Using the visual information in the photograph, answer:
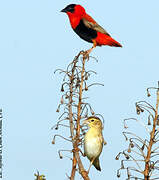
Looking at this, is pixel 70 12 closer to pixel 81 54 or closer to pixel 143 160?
pixel 81 54

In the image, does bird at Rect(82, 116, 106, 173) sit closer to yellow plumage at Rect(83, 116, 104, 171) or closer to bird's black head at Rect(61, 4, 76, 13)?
yellow plumage at Rect(83, 116, 104, 171)

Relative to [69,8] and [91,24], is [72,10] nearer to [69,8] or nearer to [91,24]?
[69,8]

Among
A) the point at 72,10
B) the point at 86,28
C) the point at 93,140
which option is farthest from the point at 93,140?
the point at 72,10

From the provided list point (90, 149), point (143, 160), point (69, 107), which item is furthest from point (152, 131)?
point (90, 149)

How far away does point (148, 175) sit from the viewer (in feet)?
16.7

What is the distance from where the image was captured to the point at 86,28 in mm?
12711

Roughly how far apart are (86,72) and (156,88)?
1.31m

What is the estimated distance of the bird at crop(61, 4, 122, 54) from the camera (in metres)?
12.6

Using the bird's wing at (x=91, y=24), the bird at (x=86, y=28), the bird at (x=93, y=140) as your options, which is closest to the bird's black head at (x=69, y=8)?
the bird at (x=86, y=28)

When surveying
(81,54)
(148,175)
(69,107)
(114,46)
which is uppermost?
(114,46)

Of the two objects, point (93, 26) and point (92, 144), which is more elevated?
point (93, 26)

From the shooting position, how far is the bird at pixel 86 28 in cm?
1262

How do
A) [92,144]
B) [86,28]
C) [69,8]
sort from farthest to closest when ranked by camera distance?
1. [69,8]
2. [86,28]
3. [92,144]

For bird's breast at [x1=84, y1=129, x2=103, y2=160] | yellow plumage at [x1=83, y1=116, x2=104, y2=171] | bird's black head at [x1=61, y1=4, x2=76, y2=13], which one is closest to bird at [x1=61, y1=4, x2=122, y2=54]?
bird's black head at [x1=61, y1=4, x2=76, y2=13]
